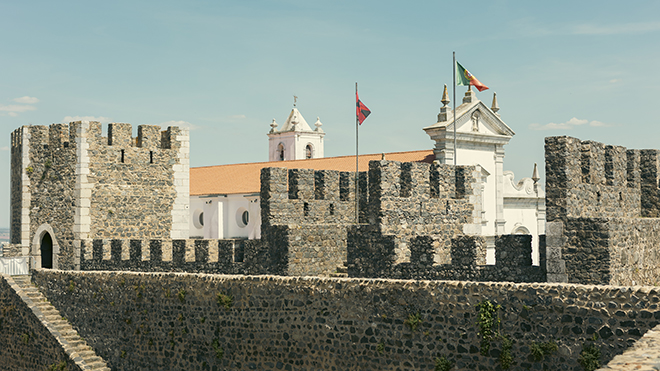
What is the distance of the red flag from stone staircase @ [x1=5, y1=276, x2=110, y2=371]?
9441 millimetres

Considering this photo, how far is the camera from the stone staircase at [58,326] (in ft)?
56.7

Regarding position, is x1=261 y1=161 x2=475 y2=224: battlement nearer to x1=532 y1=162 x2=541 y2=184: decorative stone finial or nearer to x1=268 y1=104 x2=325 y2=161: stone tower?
x1=532 y1=162 x2=541 y2=184: decorative stone finial

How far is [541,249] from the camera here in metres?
12.1

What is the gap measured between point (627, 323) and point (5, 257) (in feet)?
55.7

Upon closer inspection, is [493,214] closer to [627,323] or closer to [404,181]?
[404,181]

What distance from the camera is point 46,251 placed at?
21.4 meters

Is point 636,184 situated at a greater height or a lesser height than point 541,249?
greater

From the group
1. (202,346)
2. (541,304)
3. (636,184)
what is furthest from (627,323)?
(202,346)

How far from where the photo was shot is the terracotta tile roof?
1265 inches

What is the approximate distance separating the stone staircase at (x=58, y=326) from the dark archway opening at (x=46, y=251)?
1041 millimetres

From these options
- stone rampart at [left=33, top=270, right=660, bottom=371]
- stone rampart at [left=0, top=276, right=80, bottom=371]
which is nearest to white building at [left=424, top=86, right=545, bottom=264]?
stone rampart at [left=33, top=270, right=660, bottom=371]

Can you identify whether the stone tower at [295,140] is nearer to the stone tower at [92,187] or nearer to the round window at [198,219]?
the round window at [198,219]

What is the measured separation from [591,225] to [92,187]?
13.4 m

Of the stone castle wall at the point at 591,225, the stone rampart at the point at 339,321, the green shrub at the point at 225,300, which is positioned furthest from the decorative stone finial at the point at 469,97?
the green shrub at the point at 225,300
